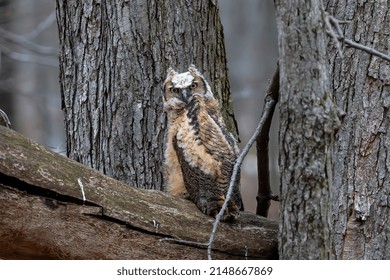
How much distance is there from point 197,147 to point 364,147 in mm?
835

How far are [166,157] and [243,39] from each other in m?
12.4

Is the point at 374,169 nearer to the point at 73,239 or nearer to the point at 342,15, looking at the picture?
the point at 342,15

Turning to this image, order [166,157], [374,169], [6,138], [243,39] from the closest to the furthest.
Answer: [6,138]
[374,169]
[166,157]
[243,39]

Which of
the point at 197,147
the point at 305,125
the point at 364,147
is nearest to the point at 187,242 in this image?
the point at 197,147

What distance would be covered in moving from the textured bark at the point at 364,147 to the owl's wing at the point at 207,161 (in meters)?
0.55

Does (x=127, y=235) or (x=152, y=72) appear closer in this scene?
(x=127, y=235)

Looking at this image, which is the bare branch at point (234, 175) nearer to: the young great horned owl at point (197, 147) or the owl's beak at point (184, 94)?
the young great horned owl at point (197, 147)

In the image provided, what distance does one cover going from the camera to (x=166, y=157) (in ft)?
12.7

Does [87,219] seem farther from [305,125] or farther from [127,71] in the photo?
[127,71]

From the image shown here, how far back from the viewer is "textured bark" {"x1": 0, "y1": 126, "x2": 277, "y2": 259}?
309 centimetres

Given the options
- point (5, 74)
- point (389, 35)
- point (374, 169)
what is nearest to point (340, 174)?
point (374, 169)

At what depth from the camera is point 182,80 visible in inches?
151

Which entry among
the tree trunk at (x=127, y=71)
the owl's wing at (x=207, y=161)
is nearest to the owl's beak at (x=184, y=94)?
the owl's wing at (x=207, y=161)

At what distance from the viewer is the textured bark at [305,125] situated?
2.68m
